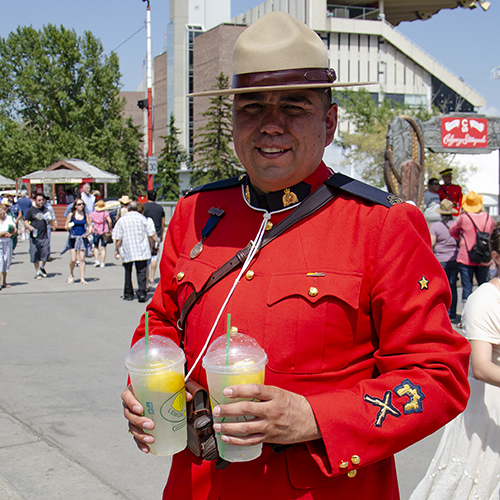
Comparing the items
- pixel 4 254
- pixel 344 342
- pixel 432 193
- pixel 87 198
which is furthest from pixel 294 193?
pixel 87 198

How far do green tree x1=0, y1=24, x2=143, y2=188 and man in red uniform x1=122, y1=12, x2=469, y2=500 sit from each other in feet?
137

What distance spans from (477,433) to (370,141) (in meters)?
31.1

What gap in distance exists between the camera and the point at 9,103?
4238 centimetres

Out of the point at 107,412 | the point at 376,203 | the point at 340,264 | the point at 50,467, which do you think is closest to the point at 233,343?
the point at 340,264

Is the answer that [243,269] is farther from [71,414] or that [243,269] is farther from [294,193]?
[71,414]

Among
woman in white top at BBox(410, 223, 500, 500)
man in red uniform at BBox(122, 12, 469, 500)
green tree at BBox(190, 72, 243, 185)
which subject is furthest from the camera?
green tree at BBox(190, 72, 243, 185)

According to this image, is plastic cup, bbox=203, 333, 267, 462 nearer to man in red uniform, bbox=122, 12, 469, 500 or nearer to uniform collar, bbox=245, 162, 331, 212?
man in red uniform, bbox=122, 12, 469, 500

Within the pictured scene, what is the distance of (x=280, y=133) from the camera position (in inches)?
67.8

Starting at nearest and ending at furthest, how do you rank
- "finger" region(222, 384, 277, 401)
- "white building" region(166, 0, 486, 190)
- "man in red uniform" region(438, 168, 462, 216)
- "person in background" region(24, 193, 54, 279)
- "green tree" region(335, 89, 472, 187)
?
"finger" region(222, 384, 277, 401) → "person in background" region(24, 193, 54, 279) → "man in red uniform" region(438, 168, 462, 216) → "green tree" region(335, 89, 472, 187) → "white building" region(166, 0, 486, 190)

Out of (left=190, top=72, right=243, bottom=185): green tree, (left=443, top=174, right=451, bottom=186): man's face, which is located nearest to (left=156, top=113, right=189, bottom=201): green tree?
(left=190, top=72, right=243, bottom=185): green tree

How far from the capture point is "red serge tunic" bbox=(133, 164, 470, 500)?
1453mm

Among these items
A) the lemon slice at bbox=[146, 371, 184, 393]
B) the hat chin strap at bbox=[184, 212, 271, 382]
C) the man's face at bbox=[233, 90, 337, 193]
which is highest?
the man's face at bbox=[233, 90, 337, 193]

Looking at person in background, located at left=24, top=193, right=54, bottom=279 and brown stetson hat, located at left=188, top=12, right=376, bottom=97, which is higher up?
brown stetson hat, located at left=188, top=12, right=376, bottom=97

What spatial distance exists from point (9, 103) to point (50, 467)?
43.8m
